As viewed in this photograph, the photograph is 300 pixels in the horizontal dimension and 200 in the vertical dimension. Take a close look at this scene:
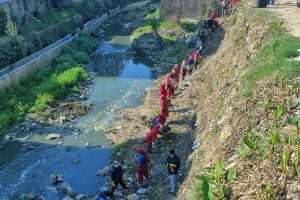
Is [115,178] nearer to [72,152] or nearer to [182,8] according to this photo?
[72,152]

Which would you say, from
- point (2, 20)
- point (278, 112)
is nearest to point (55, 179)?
point (278, 112)

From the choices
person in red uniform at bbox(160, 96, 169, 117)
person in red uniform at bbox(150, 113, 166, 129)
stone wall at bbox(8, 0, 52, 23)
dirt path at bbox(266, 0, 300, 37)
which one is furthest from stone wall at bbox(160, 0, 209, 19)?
person in red uniform at bbox(150, 113, 166, 129)

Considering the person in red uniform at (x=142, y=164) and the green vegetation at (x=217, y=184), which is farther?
the person in red uniform at (x=142, y=164)

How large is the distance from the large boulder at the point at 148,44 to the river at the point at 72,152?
7.27m

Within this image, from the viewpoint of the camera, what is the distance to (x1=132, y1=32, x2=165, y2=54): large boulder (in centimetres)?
3177

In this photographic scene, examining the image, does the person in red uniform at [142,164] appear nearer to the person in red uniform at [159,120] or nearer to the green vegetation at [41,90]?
the person in red uniform at [159,120]

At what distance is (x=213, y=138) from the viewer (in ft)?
35.0

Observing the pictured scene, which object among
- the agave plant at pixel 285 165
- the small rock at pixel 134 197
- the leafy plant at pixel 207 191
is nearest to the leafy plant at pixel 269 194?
the agave plant at pixel 285 165

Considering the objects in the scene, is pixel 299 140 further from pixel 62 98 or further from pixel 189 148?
pixel 62 98

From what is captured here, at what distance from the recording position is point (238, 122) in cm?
949

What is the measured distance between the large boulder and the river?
727cm

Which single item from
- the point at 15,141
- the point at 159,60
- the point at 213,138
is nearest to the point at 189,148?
the point at 213,138

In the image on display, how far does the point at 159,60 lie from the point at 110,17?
921 inches

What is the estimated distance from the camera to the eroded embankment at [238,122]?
23.8 feet
